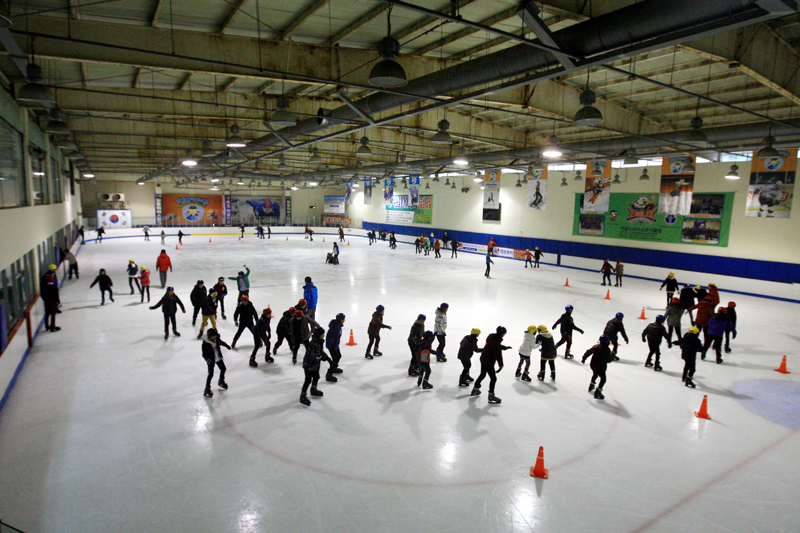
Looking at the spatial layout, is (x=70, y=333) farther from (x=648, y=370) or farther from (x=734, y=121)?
(x=734, y=121)

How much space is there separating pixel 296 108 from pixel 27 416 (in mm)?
10828

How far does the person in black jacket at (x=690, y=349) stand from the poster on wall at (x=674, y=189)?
53.4 feet

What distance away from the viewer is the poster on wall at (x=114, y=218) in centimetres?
4441

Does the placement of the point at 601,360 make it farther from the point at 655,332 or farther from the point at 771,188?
the point at 771,188

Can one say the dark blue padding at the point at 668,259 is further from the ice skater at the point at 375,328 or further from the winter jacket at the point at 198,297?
the winter jacket at the point at 198,297

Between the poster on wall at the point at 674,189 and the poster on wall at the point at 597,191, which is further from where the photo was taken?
the poster on wall at the point at 597,191

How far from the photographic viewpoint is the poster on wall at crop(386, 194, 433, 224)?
133ft

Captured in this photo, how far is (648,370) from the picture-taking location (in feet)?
31.5

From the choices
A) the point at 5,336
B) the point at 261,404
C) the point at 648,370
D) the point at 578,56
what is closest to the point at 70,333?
the point at 5,336

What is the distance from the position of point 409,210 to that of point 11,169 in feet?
112

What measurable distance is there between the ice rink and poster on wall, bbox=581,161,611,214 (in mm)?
15240

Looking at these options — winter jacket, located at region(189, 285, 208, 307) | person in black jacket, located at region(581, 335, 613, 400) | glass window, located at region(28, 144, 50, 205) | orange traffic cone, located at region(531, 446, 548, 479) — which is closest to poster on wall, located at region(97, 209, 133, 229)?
glass window, located at region(28, 144, 50, 205)

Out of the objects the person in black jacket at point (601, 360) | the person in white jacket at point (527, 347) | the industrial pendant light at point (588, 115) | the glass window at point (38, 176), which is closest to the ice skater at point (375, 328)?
the person in white jacket at point (527, 347)

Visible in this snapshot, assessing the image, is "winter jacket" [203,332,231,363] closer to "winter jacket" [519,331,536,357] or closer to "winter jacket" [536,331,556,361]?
"winter jacket" [519,331,536,357]
